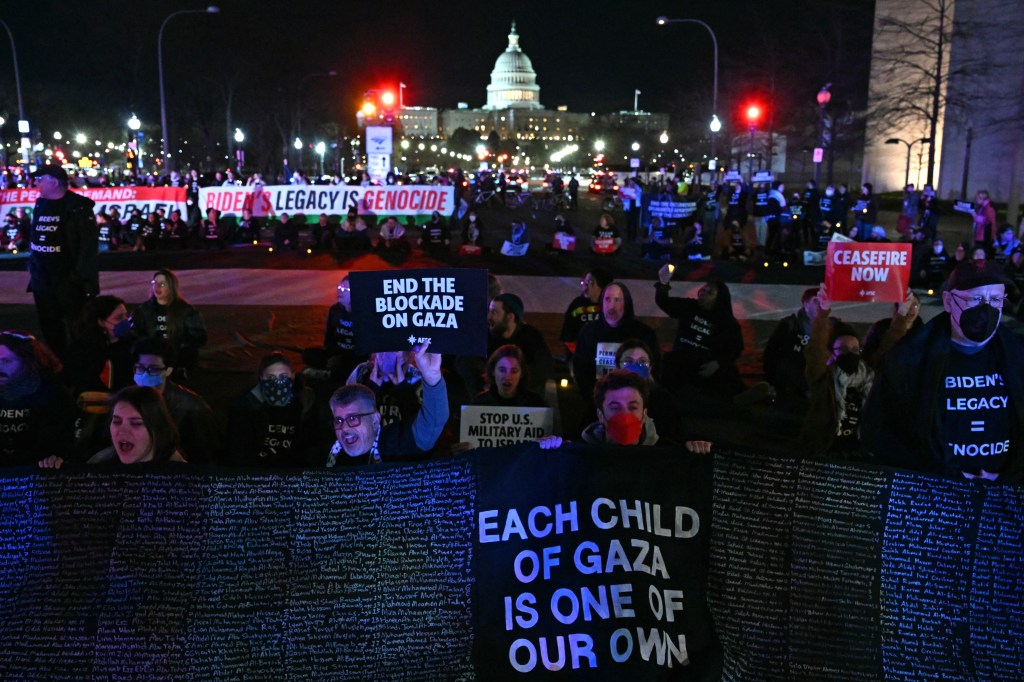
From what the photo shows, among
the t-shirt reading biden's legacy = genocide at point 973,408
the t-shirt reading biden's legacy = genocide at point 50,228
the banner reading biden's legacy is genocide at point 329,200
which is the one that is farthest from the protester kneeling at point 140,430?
the banner reading biden's legacy is genocide at point 329,200

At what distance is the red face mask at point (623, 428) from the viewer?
4.61 meters

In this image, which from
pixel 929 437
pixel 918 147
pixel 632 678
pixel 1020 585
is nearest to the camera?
pixel 632 678

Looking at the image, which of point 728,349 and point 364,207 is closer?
point 728,349

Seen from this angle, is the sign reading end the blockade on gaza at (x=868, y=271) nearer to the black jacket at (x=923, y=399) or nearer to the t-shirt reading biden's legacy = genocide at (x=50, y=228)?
the black jacket at (x=923, y=399)

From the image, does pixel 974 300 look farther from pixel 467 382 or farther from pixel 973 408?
pixel 467 382

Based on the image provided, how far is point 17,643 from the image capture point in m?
3.95

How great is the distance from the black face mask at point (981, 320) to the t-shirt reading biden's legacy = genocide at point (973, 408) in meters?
0.11

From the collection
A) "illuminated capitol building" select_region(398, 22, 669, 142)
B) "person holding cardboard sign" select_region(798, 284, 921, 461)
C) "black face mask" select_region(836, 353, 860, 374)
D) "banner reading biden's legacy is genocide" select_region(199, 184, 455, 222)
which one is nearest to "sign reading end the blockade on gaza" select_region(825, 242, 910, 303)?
"person holding cardboard sign" select_region(798, 284, 921, 461)

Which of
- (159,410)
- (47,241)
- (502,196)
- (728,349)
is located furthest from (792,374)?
(502,196)

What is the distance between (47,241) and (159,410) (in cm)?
588

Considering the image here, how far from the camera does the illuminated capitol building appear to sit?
188375 mm

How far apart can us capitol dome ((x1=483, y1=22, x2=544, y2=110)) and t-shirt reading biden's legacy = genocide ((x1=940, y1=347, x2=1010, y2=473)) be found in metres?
191

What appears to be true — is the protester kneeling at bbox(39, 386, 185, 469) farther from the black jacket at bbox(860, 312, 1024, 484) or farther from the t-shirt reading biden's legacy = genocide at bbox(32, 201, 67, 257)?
the t-shirt reading biden's legacy = genocide at bbox(32, 201, 67, 257)

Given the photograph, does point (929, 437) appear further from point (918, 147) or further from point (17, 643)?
point (918, 147)
